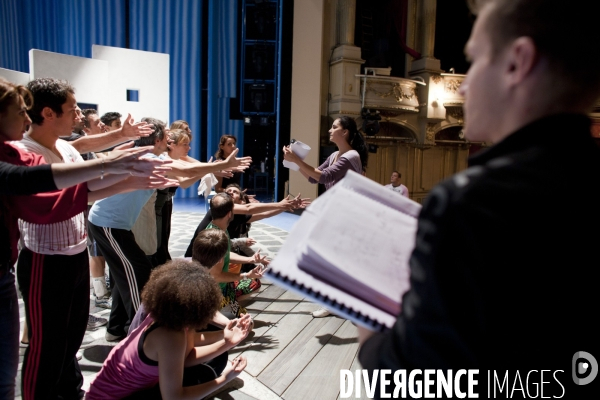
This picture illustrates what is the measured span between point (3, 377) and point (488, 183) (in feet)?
5.50

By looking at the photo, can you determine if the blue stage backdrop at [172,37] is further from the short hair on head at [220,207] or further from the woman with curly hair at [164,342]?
the woman with curly hair at [164,342]

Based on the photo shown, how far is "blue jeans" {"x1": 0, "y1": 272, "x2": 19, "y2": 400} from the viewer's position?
1417 mm

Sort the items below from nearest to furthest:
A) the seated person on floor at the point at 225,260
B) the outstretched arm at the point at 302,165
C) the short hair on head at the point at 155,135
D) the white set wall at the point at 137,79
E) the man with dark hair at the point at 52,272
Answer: the man with dark hair at the point at 52,272
the seated person on floor at the point at 225,260
the short hair on head at the point at 155,135
the outstretched arm at the point at 302,165
the white set wall at the point at 137,79

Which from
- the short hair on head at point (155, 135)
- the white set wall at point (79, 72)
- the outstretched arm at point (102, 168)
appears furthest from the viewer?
the white set wall at point (79, 72)

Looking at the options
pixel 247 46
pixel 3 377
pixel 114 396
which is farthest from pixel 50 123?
pixel 247 46

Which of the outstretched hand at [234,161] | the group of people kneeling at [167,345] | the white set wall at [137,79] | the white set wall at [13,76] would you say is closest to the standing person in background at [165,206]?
the outstretched hand at [234,161]

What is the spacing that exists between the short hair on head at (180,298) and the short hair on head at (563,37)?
1.37 m

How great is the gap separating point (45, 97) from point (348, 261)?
1.78 meters

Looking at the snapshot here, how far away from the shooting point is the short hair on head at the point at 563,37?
0.49 meters

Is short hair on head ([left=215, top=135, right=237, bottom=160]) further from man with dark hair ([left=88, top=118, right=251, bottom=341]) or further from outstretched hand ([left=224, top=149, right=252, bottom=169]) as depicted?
man with dark hair ([left=88, top=118, right=251, bottom=341])

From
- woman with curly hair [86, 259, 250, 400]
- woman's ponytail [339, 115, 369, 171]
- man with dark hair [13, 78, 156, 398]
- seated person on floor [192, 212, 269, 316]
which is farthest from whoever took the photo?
woman's ponytail [339, 115, 369, 171]

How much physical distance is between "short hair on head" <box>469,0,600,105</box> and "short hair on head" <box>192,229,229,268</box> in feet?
6.91

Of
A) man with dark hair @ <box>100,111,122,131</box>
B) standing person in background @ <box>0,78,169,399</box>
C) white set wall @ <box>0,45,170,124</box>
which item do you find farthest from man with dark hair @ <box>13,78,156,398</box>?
white set wall @ <box>0,45,170,124</box>

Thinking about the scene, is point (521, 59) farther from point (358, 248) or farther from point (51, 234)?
point (51, 234)
